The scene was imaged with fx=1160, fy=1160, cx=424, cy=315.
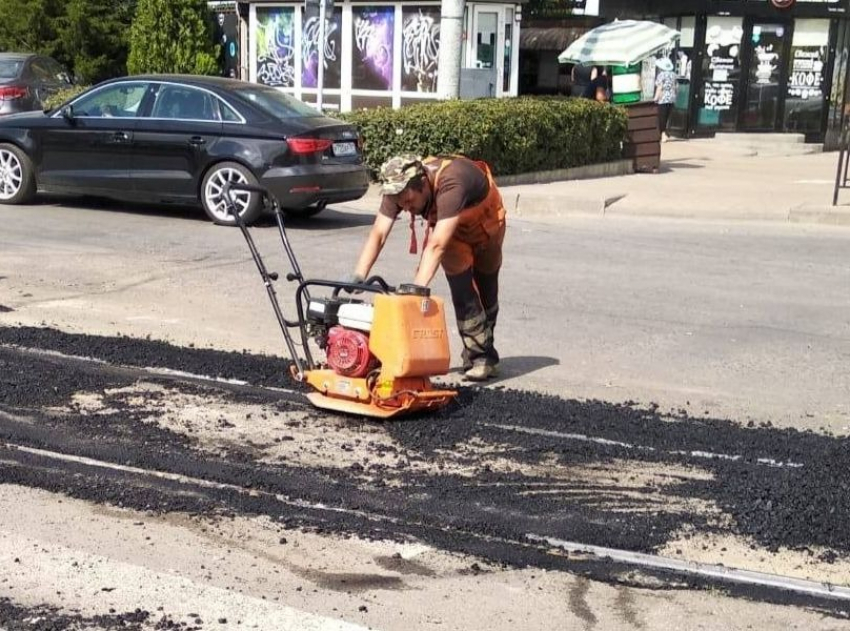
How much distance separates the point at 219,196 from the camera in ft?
41.7

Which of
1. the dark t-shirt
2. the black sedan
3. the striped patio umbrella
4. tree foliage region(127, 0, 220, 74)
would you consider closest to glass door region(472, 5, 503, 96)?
the striped patio umbrella

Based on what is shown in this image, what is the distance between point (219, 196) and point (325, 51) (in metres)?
13.3

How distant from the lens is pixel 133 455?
5570 millimetres

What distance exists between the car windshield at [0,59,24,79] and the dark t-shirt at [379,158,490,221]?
54.3 feet

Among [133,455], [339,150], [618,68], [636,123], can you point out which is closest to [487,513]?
[133,455]

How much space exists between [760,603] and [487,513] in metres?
1.23

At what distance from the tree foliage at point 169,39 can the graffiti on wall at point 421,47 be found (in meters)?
6.19

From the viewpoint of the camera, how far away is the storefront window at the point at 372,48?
24359 mm

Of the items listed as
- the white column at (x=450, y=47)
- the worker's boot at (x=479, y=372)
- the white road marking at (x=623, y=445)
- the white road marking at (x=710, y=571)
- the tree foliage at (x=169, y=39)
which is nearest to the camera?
the white road marking at (x=710, y=571)

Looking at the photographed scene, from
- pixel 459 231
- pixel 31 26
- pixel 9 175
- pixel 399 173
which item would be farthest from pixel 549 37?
pixel 399 173

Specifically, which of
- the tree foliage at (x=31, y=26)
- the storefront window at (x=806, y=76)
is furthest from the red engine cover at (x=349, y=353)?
the tree foliage at (x=31, y=26)

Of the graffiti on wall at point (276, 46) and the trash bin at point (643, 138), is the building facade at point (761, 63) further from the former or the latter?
the graffiti on wall at point (276, 46)

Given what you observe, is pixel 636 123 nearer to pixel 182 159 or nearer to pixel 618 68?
pixel 618 68

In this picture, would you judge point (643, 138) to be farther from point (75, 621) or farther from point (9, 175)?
point (75, 621)
